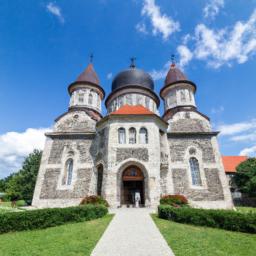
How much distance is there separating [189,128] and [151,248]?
18553mm

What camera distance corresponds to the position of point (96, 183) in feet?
61.1

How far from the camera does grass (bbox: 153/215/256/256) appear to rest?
5.04 meters

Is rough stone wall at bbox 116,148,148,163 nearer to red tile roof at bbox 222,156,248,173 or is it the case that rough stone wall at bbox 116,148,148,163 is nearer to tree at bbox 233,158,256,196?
tree at bbox 233,158,256,196

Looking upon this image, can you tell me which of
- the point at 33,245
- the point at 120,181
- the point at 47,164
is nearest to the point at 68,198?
the point at 47,164

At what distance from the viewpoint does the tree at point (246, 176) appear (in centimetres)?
2437

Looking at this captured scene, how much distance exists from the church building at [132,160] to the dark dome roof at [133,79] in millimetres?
3706

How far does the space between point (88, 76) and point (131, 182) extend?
17.4 meters

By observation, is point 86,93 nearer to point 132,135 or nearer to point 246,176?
point 132,135

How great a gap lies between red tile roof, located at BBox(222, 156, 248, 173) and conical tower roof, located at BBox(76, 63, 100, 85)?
28711mm

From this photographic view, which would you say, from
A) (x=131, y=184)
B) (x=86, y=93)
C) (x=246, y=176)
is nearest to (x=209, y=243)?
(x=131, y=184)

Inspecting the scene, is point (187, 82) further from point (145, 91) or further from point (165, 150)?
point (165, 150)

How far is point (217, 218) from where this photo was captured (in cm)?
809

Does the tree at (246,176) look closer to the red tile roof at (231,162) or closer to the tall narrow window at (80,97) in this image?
the red tile roof at (231,162)

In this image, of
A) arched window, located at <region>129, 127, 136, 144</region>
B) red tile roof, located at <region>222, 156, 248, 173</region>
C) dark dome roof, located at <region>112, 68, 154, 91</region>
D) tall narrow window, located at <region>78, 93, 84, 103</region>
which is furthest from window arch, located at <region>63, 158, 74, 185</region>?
red tile roof, located at <region>222, 156, 248, 173</region>
